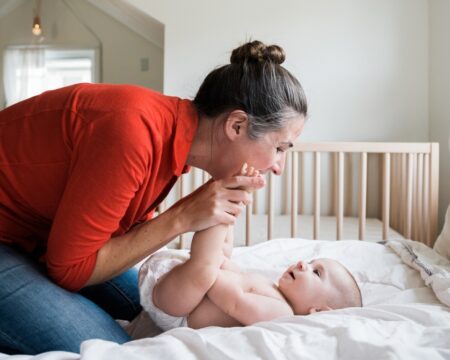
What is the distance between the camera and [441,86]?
274 cm

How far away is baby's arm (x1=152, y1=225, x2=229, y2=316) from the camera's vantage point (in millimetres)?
884

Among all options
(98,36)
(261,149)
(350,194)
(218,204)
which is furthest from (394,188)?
(98,36)

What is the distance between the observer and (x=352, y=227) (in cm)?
259

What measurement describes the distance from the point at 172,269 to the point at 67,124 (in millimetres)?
363

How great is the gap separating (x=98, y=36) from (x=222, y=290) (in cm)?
405

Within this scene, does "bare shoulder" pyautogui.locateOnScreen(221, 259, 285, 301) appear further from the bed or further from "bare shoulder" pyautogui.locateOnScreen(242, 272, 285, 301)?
the bed

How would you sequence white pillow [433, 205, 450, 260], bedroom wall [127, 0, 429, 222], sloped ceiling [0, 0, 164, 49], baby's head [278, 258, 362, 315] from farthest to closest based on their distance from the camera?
sloped ceiling [0, 0, 164, 49] < bedroom wall [127, 0, 429, 222] < white pillow [433, 205, 450, 260] < baby's head [278, 258, 362, 315]

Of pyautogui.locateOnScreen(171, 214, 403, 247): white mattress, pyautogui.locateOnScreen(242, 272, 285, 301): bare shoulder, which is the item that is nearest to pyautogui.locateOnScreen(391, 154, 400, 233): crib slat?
pyautogui.locateOnScreen(171, 214, 403, 247): white mattress

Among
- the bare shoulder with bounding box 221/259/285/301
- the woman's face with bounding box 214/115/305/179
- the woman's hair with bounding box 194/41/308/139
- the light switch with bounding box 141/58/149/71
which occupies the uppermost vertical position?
the light switch with bounding box 141/58/149/71

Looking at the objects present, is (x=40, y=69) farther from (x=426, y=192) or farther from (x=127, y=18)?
(x=426, y=192)

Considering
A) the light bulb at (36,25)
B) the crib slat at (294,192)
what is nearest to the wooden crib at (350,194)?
the crib slat at (294,192)

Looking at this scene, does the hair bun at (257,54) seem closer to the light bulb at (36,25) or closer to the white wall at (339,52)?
the white wall at (339,52)

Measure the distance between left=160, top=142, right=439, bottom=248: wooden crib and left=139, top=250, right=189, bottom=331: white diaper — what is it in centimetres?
107

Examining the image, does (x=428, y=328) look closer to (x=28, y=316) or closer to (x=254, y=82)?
(x=254, y=82)
